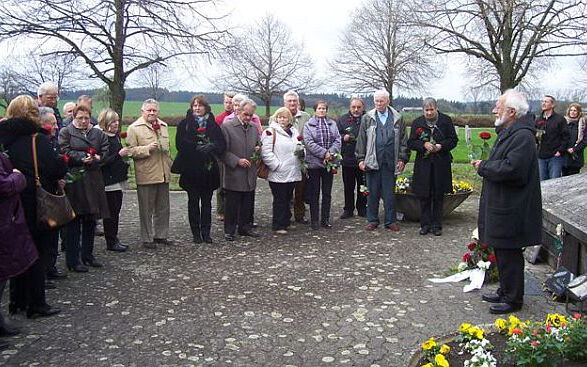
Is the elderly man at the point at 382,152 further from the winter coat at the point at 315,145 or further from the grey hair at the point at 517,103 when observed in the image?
the grey hair at the point at 517,103

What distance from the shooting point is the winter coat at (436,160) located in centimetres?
853

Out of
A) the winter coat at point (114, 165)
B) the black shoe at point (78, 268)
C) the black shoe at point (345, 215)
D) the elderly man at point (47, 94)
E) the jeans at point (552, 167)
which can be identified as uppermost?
the elderly man at point (47, 94)

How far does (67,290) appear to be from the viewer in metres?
6.27

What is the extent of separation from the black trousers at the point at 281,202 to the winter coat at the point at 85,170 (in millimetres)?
2599

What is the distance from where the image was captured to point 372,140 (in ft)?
29.0

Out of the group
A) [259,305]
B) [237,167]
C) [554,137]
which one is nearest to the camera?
[259,305]

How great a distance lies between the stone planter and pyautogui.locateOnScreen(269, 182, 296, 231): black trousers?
71.3 inches

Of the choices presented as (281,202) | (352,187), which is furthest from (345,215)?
(281,202)

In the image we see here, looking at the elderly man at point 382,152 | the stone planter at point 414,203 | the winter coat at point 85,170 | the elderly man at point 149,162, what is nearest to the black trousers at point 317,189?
the elderly man at point 382,152

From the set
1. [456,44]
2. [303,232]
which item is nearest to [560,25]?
[456,44]

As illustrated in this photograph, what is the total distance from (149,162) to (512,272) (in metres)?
4.62

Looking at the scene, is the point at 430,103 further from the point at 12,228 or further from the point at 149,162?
the point at 12,228

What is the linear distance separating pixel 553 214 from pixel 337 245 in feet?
9.15

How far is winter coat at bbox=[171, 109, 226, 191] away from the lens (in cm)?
799
